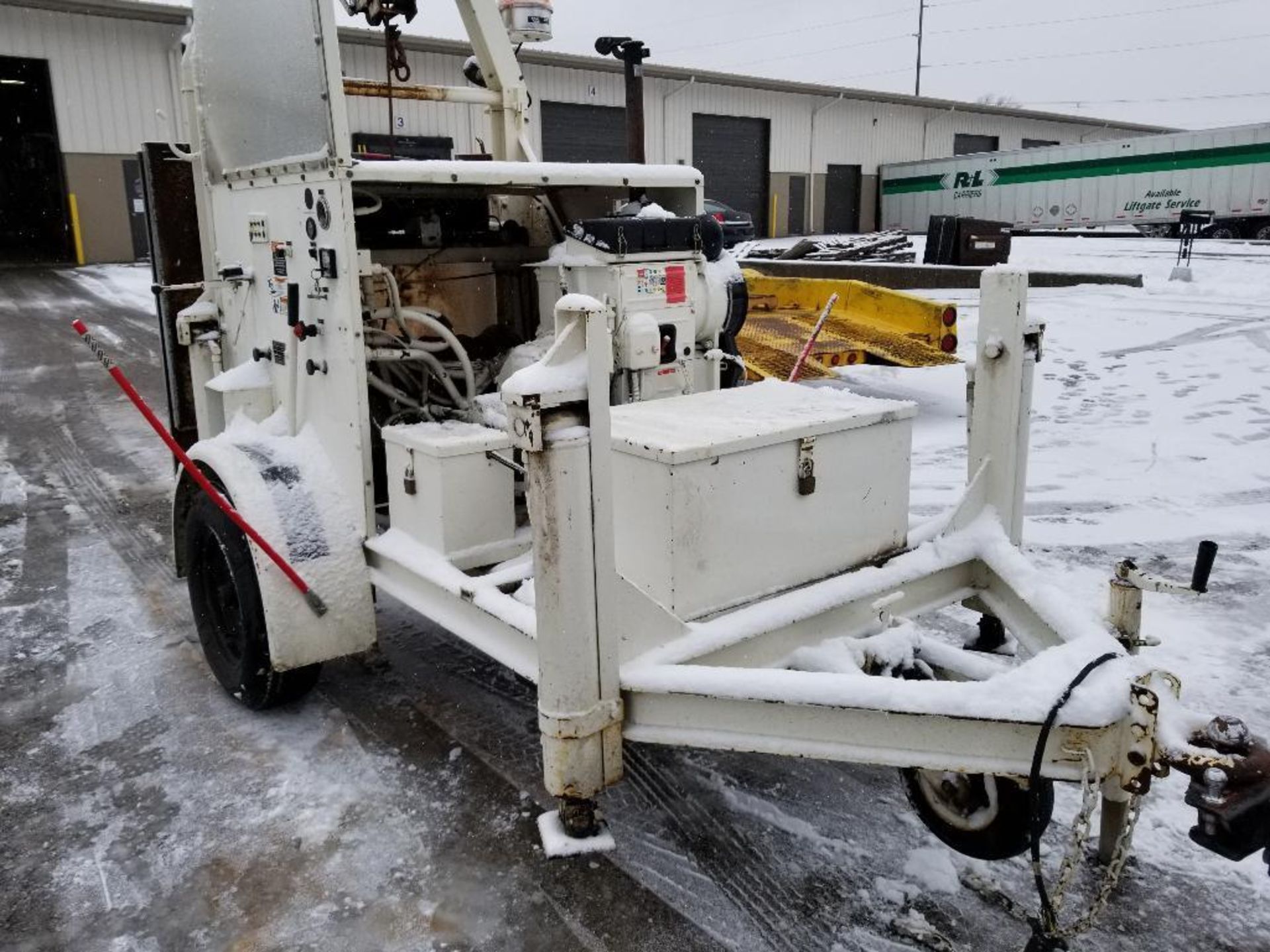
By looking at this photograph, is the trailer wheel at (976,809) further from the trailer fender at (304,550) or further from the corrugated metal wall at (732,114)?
the corrugated metal wall at (732,114)

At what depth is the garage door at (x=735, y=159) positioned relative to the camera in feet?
104

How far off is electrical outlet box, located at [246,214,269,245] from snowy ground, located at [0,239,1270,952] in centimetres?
164

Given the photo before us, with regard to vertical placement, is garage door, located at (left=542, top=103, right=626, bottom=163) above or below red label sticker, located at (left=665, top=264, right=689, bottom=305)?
above

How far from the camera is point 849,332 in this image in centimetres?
859

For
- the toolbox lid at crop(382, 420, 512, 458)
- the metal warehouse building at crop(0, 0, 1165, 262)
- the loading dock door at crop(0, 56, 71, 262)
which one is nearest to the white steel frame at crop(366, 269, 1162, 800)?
the toolbox lid at crop(382, 420, 512, 458)

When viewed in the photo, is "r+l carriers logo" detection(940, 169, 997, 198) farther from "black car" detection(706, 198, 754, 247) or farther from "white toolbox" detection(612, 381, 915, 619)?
"white toolbox" detection(612, 381, 915, 619)

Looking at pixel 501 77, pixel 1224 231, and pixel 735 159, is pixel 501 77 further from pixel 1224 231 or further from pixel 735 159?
pixel 1224 231

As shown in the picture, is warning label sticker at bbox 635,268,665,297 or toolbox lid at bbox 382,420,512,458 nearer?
toolbox lid at bbox 382,420,512,458

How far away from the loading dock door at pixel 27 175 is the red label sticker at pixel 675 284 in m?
24.0

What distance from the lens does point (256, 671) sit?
137 inches

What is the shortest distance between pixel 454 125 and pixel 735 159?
10.5 m

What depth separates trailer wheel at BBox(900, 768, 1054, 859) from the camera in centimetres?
254

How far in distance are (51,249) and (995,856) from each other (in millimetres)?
27954

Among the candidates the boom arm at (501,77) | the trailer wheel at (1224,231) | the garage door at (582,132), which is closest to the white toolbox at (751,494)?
the boom arm at (501,77)
